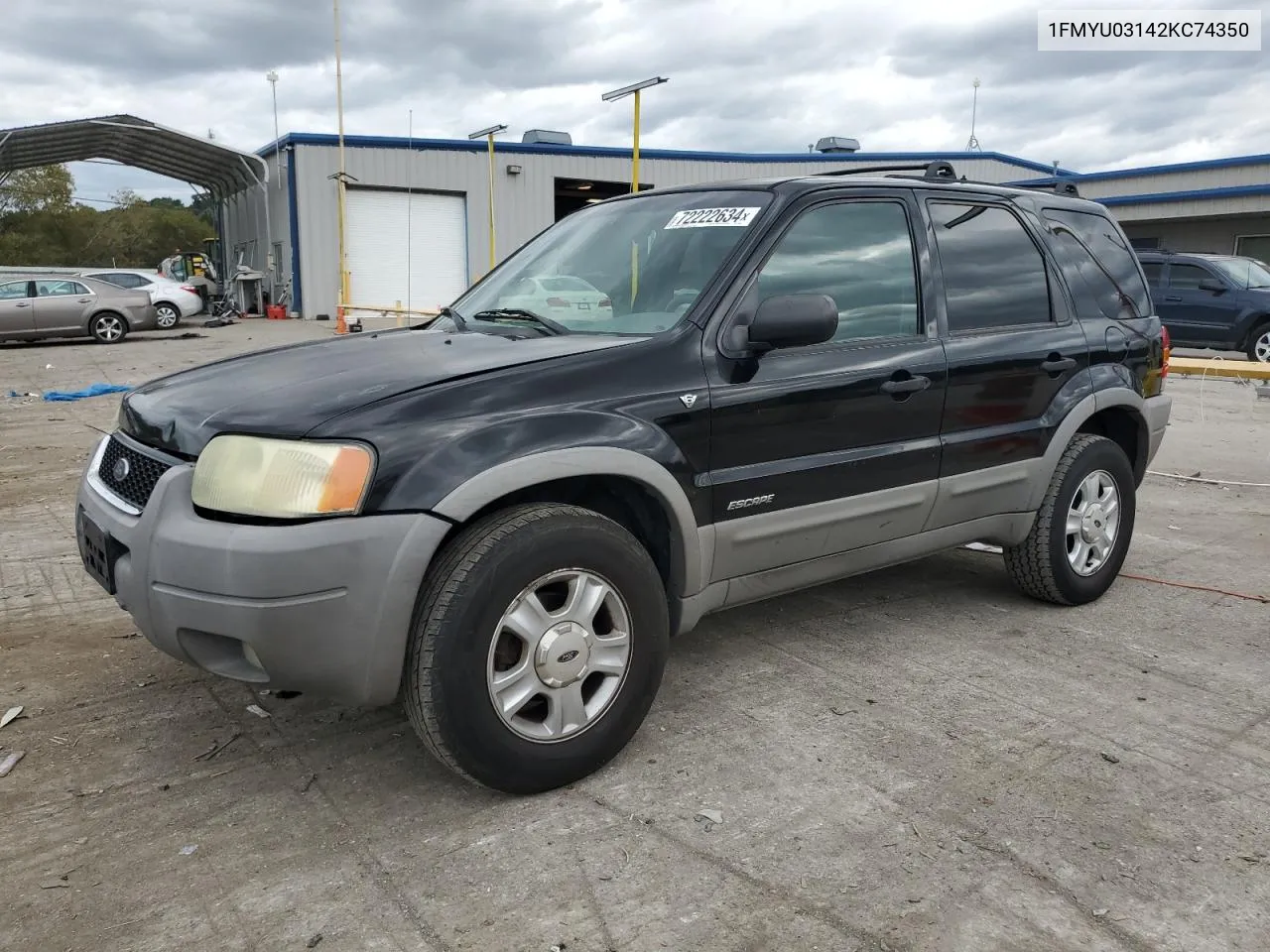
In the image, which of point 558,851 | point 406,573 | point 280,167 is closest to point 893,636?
point 558,851

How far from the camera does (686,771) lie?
298 centimetres

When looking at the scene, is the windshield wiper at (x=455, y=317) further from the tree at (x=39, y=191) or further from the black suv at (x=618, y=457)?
the tree at (x=39, y=191)

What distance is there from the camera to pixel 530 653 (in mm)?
2730

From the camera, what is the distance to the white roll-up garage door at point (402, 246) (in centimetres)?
2706

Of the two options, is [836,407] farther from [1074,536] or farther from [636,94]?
[636,94]

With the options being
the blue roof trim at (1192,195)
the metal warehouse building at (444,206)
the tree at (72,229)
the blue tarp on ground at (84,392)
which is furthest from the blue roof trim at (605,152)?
the tree at (72,229)

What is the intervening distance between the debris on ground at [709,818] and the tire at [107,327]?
20.3m

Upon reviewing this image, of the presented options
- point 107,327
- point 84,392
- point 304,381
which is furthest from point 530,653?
point 107,327

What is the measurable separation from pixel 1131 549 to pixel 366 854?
Result: 454cm

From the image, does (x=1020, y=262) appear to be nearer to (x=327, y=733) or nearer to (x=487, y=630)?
(x=487, y=630)

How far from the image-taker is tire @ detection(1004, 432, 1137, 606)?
429 centimetres

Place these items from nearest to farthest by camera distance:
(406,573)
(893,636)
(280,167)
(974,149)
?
1. (406,573)
2. (893,636)
3. (280,167)
4. (974,149)

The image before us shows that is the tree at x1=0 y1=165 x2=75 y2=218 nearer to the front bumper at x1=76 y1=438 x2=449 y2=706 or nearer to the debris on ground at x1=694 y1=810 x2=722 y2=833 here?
the front bumper at x1=76 y1=438 x2=449 y2=706

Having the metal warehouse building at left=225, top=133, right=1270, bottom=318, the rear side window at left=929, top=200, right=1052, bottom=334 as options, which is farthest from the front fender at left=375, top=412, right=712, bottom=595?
the metal warehouse building at left=225, top=133, right=1270, bottom=318
